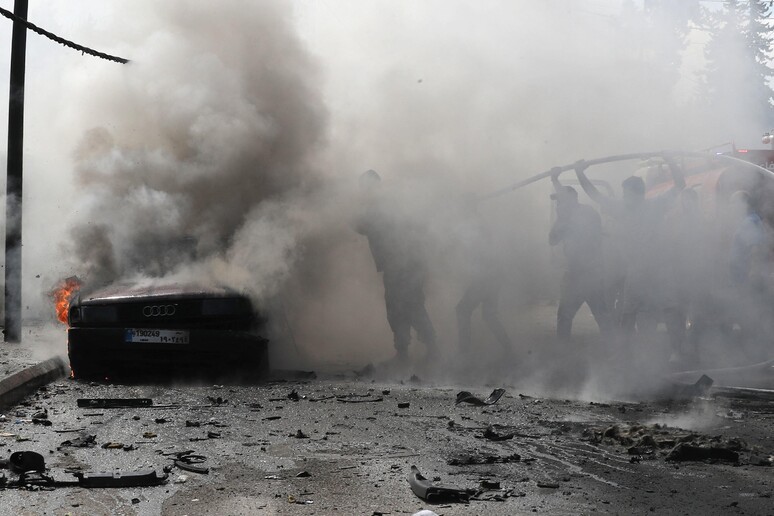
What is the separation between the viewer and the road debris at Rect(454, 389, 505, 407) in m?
7.96

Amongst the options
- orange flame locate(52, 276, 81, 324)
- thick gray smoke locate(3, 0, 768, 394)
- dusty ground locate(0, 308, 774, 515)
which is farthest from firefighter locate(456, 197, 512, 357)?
orange flame locate(52, 276, 81, 324)

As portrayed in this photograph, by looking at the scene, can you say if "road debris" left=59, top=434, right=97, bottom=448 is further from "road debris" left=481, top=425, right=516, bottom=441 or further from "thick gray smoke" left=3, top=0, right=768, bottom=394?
"thick gray smoke" left=3, top=0, right=768, bottom=394

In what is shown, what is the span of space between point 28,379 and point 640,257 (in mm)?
6161

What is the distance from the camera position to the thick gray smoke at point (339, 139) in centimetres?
1077

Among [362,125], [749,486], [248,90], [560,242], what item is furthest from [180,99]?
[749,486]

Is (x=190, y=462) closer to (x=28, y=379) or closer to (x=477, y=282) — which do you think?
(x=28, y=379)

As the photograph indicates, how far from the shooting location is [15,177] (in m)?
12.7

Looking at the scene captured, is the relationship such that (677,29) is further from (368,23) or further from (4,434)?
(4,434)

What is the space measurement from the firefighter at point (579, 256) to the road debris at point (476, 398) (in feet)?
9.92

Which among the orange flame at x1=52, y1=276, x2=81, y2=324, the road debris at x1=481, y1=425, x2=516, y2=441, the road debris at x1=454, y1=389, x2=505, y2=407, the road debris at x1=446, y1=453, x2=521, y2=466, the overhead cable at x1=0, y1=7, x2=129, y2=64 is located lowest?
the road debris at x1=446, y1=453, x2=521, y2=466

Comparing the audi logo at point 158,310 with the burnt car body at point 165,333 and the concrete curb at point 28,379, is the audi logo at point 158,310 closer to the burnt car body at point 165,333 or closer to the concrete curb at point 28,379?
the burnt car body at point 165,333

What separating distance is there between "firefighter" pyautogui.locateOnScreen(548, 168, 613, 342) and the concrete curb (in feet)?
17.1

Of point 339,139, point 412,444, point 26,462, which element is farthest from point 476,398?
point 339,139

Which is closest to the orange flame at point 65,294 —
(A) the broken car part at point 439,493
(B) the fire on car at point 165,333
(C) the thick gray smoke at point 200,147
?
(C) the thick gray smoke at point 200,147
